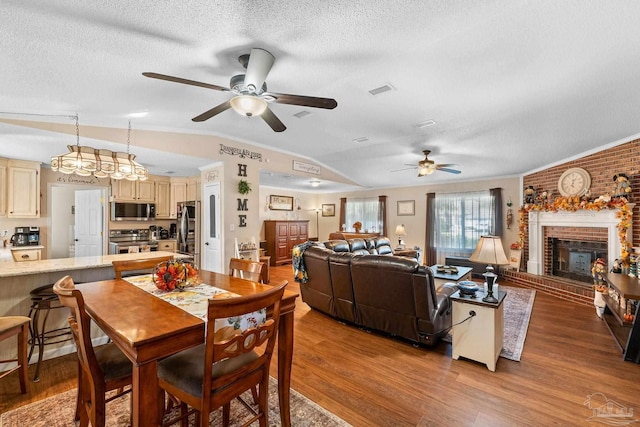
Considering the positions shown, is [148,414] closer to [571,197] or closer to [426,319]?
[426,319]

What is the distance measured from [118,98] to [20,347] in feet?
7.80

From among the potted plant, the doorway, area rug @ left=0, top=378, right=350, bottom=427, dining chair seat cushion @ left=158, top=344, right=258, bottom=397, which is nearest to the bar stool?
area rug @ left=0, top=378, right=350, bottom=427

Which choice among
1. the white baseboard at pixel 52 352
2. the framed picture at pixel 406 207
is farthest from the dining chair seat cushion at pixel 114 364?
the framed picture at pixel 406 207

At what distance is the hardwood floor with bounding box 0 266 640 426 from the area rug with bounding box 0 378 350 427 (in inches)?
3.6

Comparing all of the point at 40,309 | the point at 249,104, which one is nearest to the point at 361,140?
the point at 249,104

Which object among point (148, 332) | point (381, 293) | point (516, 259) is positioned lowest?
point (516, 259)

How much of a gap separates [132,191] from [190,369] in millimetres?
5608

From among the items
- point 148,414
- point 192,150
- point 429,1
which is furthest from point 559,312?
point 192,150

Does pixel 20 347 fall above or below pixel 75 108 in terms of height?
below

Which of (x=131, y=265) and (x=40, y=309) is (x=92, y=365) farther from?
(x=40, y=309)

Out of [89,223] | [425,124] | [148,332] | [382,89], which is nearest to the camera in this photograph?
[148,332]

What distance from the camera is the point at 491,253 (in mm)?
2721

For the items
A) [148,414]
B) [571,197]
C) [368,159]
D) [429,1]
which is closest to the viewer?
[148,414]

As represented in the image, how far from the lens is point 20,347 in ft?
6.98
